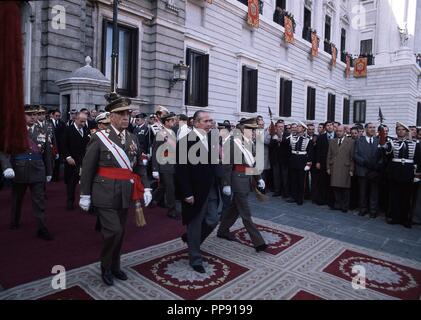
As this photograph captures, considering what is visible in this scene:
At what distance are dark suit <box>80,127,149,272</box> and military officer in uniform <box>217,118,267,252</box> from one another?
1665 millimetres

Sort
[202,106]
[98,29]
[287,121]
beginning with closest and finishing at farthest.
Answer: [98,29]
[202,106]
[287,121]

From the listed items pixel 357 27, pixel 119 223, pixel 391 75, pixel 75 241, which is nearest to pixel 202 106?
pixel 75 241

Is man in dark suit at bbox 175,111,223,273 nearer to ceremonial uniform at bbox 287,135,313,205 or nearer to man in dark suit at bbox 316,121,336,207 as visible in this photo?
ceremonial uniform at bbox 287,135,313,205

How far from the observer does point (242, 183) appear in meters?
4.90

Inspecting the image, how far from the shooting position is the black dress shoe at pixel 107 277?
363 centimetres

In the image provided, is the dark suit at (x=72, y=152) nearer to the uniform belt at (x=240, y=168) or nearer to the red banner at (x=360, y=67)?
the uniform belt at (x=240, y=168)

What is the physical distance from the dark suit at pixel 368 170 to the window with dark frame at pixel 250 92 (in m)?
10.4

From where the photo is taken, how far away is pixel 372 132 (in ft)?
25.1

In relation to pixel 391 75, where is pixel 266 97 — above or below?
below

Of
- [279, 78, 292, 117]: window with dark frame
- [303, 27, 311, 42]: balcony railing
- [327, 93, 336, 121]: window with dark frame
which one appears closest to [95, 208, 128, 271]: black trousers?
[279, 78, 292, 117]: window with dark frame

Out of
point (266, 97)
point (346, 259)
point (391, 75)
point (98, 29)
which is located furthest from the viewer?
point (391, 75)

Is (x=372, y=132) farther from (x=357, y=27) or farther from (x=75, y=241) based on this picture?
(x=357, y=27)

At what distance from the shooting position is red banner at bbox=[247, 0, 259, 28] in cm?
1700

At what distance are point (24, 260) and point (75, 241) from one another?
0.85m
